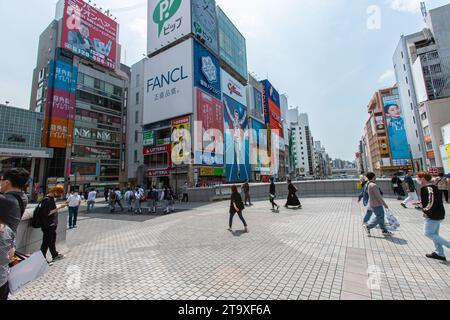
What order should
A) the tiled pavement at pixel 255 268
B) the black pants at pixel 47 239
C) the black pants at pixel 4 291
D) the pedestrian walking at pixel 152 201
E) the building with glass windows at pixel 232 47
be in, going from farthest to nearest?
1. the building with glass windows at pixel 232 47
2. the pedestrian walking at pixel 152 201
3. the black pants at pixel 47 239
4. the tiled pavement at pixel 255 268
5. the black pants at pixel 4 291

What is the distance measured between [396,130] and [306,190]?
54232mm

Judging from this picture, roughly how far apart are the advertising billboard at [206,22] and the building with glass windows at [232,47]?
3.21 meters

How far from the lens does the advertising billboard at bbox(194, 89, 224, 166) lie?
34500 mm

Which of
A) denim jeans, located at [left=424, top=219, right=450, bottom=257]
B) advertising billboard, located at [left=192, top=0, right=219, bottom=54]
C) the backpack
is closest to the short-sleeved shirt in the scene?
the backpack

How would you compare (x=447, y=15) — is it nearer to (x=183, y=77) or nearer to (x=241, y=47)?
(x=241, y=47)

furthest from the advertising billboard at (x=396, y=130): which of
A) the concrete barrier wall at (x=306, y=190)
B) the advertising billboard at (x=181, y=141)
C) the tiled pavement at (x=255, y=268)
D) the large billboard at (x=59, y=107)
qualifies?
the large billboard at (x=59, y=107)

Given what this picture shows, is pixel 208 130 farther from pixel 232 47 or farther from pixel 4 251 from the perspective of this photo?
pixel 4 251

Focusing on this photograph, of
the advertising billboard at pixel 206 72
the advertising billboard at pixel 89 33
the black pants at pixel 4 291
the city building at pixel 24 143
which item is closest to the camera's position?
the black pants at pixel 4 291

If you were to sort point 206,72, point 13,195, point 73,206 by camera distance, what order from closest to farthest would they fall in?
point 13,195, point 73,206, point 206,72

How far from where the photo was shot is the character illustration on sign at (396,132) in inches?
2101

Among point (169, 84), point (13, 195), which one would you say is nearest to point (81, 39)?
point (169, 84)

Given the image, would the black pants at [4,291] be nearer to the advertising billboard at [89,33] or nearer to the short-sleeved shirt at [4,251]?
the short-sleeved shirt at [4,251]

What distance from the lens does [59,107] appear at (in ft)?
120

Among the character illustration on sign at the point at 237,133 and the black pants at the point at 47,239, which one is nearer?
the black pants at the point at 47,239
